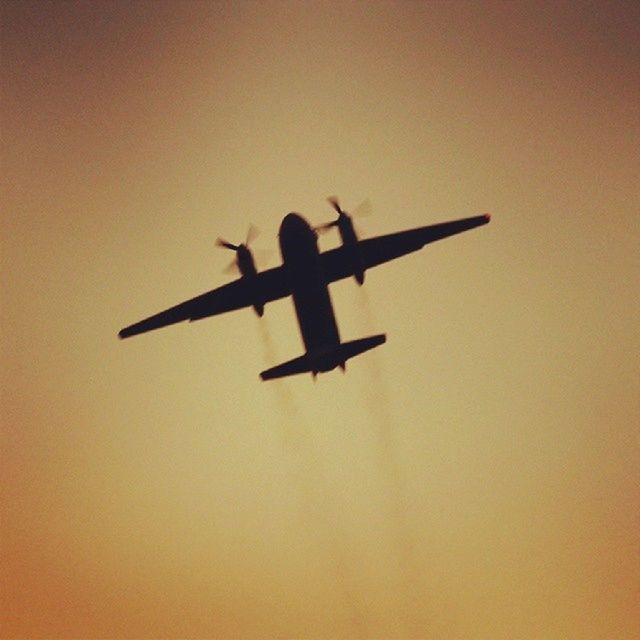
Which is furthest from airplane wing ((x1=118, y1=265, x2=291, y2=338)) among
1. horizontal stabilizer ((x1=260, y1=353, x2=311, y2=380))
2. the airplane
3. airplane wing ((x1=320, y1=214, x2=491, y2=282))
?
horizontal stabilizer ((x1=260, y1=353, x2=311, y2=380))

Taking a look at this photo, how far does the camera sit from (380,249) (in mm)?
37969

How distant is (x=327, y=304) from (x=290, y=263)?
257 centimetres

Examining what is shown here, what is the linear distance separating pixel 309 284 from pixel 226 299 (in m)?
5.20

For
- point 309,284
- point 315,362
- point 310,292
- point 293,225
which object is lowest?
point 315,362

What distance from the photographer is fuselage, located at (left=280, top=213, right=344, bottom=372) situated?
35156 mm

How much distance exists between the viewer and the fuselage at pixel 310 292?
35.2 metres

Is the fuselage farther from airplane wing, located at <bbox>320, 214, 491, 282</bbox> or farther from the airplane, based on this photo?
airplane wing, located at <bbox>320, 214, 491, 282</bbox>

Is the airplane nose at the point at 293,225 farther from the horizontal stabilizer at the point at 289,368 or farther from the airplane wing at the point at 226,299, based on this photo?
the horizontal stabilizer at the point at 289,368

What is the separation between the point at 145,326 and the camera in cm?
4034

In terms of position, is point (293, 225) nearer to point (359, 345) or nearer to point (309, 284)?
point (309, 284)

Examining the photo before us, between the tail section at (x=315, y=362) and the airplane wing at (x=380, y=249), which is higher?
the airplane wing at (x=380, y=249)

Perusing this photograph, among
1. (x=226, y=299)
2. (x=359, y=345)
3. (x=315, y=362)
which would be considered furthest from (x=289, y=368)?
(x=226, y=299)

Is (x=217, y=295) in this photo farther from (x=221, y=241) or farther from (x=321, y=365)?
(x=321, y=365)

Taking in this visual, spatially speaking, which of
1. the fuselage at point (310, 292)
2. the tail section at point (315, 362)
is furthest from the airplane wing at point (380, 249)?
the tail section at point (315, 362)
